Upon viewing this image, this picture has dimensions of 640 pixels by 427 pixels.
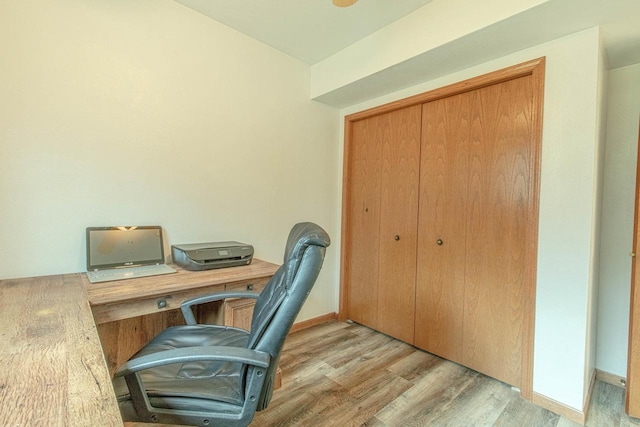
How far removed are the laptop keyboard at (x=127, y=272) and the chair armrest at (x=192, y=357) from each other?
2.50 feet

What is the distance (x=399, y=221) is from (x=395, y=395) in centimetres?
128

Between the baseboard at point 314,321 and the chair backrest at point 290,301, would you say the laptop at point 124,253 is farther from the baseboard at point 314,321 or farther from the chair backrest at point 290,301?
the baseboard at point 314,321

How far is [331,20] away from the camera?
6.65ft

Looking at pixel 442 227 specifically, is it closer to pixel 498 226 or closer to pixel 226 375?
pixel 498 226

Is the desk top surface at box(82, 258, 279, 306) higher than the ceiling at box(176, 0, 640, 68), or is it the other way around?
the ceiling at box(176, 0, 640, 68)

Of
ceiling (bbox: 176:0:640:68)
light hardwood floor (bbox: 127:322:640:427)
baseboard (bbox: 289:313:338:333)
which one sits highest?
ceiling (bbox: 176:0:640:68)

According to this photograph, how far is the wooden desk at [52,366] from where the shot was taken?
1.78 feet

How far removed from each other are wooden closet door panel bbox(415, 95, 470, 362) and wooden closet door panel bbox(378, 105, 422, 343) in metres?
0.07

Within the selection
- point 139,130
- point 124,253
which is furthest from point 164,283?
point 139,130

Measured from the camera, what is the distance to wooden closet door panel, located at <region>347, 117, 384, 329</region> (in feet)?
8.77

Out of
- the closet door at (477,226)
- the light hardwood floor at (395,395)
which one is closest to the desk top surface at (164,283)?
the light hardwood floor at (395,395)

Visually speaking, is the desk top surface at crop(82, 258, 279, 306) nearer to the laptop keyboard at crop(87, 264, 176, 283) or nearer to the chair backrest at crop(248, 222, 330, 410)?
the laptop keyboard at crop(87, 264, 176, 283)

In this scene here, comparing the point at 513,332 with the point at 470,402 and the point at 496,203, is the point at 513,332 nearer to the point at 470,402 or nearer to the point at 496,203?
the point at 470,402

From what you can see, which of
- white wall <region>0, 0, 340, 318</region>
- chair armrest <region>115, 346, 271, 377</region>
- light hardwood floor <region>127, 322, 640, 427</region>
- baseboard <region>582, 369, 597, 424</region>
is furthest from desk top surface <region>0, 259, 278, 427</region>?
baseboard <region>582, 369, 597, 424</region>
